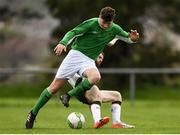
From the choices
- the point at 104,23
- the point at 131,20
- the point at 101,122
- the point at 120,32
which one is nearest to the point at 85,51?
the point at 104,23

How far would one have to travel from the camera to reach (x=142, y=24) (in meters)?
42.4

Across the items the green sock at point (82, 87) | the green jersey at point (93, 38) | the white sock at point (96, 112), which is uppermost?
the green jersey at point (93, 38)

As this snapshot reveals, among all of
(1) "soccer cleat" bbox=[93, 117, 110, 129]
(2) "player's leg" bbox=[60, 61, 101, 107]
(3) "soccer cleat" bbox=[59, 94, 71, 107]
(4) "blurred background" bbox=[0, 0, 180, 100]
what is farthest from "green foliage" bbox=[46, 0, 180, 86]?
(1) "soccer cleat" bbox=[93, 117, 110, 129]

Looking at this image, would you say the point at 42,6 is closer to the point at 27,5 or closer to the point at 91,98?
the point at 27,5

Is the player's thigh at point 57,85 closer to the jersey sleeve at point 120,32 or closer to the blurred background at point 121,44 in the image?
the jersey sleeve at point 120,32

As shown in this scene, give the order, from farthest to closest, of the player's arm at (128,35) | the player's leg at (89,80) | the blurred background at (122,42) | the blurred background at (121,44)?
the blurred background at (122,42), the blurred background at (121,44), the player's arm at (128,35), the player's leg at (89,80)

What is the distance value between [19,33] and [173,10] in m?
11.8

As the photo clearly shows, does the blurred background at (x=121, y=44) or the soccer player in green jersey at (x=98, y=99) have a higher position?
the blurred background at (x=121, y=44)

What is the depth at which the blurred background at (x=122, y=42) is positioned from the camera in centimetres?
3762

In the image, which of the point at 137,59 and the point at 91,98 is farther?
the point at 137,59

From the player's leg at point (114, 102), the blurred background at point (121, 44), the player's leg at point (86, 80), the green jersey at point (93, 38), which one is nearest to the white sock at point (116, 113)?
the player's leg at point (114, 102)

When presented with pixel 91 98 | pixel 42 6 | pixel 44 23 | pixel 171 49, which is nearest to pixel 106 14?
pixel 91 98

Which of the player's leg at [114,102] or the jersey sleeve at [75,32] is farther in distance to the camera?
the player's leg at [114,102]

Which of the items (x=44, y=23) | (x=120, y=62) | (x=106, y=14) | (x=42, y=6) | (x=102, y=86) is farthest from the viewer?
(x=44, y=23)
